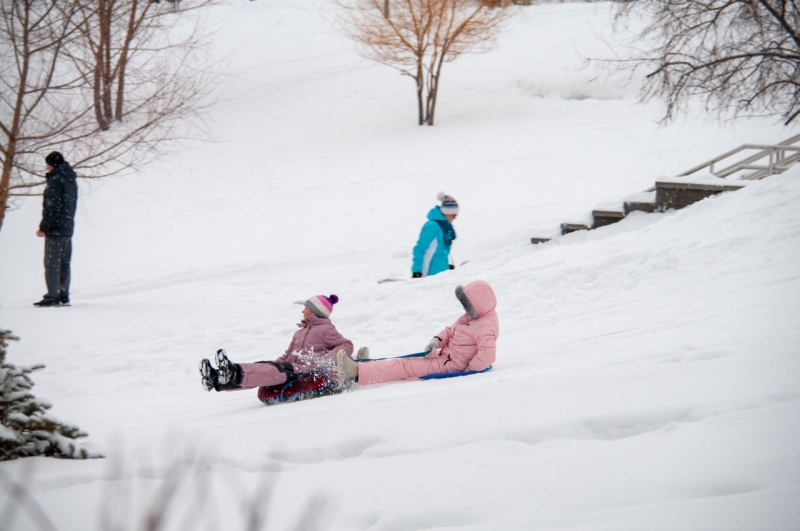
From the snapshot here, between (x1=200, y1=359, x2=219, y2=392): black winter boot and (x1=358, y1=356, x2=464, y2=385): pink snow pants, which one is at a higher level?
(x1=200, y1=359, x2=219, y2=392): black winter boot

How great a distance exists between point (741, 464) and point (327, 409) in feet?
7.79

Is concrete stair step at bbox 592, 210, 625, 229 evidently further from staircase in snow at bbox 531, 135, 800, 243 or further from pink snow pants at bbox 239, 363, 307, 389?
pink snow pants at bbox 239, 363, 307, 389

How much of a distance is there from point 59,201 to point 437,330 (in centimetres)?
487

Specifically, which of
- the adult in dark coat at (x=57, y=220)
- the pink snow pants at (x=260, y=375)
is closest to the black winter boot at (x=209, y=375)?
the pink snow pants at (x=260, y=375)

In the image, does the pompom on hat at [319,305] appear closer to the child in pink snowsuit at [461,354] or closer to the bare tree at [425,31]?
the child in pink snowsuit at [461,354]

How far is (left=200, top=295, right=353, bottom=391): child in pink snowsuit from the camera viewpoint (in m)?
4.62

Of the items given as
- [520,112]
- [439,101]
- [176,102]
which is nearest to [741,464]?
[176,102]

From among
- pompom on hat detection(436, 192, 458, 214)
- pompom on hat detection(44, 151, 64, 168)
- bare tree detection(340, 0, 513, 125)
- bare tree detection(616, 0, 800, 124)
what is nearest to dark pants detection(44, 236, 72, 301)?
pompom on hat detection(44, 151, 64, 168)

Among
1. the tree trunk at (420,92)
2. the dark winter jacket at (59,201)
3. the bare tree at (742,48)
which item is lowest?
the dark winter jacket at (59,201)

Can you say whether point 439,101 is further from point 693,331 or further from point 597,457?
point 597,457

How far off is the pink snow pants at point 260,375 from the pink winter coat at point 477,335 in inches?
53.4

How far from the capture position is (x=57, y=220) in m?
8.05

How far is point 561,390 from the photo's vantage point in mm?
3734

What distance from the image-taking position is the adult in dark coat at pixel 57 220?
7941mm
